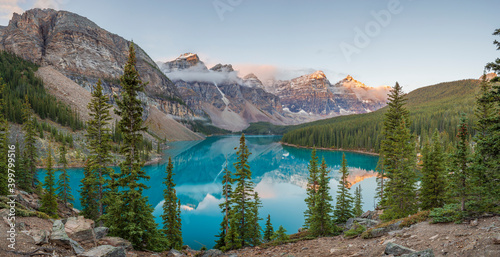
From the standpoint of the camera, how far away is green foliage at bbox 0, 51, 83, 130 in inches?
2886

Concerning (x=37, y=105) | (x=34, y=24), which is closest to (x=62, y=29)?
(x=34, y=24)

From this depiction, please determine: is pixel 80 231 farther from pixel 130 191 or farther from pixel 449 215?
pixel 449 215

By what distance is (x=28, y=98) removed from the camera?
87.5 metres

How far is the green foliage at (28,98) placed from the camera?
73.3 m

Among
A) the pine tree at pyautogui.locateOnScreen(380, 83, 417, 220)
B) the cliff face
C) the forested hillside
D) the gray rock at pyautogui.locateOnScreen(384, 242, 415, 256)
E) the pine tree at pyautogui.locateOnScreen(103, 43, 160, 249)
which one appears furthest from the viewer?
the cliff face

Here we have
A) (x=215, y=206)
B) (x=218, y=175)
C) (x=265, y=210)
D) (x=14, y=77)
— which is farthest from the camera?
(x=14, y=77)

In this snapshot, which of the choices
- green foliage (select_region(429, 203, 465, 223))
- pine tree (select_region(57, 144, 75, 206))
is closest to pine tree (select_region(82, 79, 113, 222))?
pine tree (select_region(57, 144, 75, 206))

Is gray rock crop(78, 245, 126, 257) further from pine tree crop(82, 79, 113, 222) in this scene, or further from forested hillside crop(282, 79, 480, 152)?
forested hillside crop(282, 79, 480, 152)

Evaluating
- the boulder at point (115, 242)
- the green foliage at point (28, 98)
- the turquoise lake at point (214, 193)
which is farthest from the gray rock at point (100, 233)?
the green foliage at point (28, 98)

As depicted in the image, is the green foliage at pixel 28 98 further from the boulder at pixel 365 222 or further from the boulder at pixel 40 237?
the boulder at pixel 365 222

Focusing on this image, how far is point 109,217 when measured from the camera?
15.1m

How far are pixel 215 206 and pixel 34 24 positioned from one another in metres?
252

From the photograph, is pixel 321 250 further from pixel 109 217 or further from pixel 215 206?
pixel 215 206

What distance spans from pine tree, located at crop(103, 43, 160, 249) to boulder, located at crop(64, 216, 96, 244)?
7.63ft
